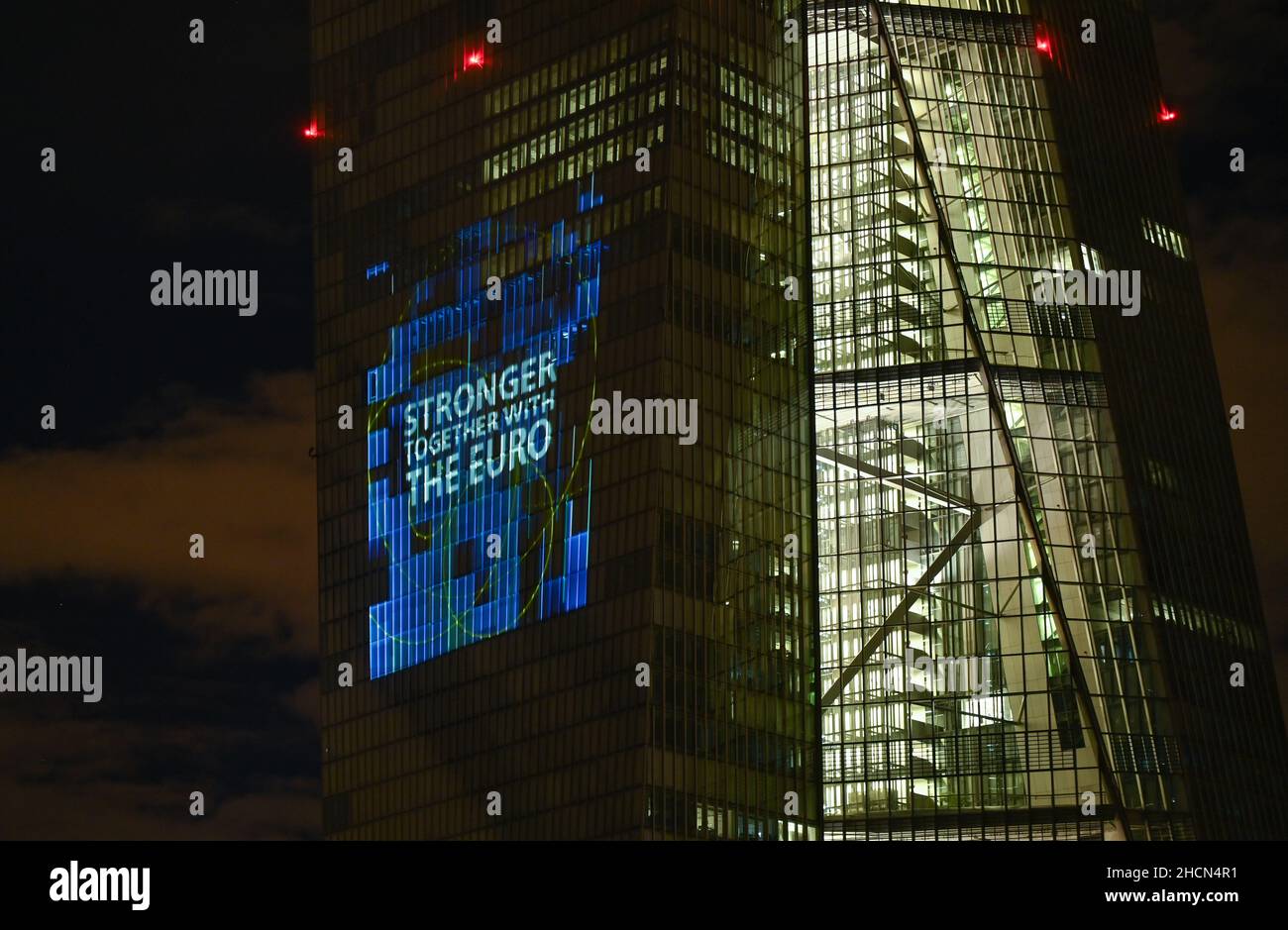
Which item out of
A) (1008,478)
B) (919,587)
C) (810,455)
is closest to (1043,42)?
(1008,478)

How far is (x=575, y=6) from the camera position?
420 ft

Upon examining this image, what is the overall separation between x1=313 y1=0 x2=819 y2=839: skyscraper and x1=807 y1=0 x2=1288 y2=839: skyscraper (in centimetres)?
314

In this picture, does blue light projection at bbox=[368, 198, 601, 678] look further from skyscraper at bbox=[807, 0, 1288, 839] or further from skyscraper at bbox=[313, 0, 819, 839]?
skyscraper at bbox=[807, 0, 1288, 839]

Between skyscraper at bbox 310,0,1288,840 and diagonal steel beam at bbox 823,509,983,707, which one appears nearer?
skyscraper at bbox 310,0,1288,840

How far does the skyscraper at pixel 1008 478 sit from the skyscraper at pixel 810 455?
224mm

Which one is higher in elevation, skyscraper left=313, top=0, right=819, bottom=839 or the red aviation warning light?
the red aviation warning light

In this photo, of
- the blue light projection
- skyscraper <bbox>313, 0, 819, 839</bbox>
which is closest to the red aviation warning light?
skyscraper <bbox>313, 0, 819, 839</bbox>

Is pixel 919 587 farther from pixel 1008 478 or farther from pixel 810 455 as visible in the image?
pixel 810 455

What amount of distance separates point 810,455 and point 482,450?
766 inches

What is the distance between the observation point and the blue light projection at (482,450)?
409 ft

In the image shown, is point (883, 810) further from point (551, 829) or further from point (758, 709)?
point (551, 829)

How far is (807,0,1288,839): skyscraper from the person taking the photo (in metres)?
115
